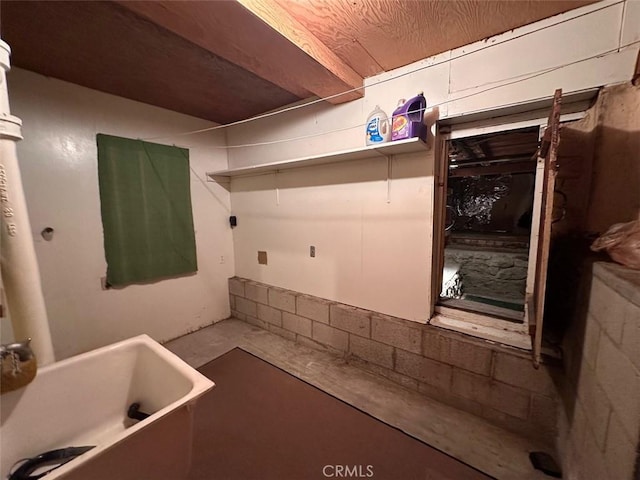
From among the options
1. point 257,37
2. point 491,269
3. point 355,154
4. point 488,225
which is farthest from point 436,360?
point 488,225

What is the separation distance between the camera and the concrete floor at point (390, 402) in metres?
1.39

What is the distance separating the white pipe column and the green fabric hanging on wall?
1.34 meters

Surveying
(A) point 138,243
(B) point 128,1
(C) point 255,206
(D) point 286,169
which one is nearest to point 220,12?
(B) point 128,1

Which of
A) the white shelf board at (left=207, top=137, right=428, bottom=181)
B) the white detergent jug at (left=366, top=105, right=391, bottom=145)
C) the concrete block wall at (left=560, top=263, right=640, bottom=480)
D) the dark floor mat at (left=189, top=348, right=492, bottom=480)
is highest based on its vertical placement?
the white detergent jug at (left=366, top=105, right=391, bottom=145)

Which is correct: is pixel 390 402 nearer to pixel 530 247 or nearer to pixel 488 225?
pixel 530 247

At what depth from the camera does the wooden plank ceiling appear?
3.99 ft

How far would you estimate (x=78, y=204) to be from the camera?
6.80 feet

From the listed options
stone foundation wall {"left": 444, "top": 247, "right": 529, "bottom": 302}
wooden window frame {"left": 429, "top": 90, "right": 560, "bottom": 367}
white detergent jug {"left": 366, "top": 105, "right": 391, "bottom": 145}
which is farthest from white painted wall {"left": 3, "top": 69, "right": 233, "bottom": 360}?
stone foundation wall {"left": 444, "top": 247, "right": 529, "bottom": 302}

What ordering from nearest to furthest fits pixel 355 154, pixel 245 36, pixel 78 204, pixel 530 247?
pixel 245 36, pixel 530 247, pixel 355 154, pixel 78 204

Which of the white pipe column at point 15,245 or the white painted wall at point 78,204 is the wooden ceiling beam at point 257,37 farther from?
the white painted wall at point 78,204

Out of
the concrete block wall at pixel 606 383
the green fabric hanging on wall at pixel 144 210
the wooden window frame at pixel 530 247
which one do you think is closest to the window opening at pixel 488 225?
the wooden window frame at pixel 530 247

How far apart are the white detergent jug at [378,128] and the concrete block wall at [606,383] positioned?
1302 millimetres

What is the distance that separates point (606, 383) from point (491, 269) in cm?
319

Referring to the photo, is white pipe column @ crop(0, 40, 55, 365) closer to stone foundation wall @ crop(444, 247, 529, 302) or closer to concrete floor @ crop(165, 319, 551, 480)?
concrete floor @ crop(165, 319, 551, 480)
